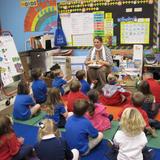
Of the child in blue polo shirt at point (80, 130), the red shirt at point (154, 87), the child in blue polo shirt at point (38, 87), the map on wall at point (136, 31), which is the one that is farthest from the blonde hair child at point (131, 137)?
the map on wall at point (136, 31)

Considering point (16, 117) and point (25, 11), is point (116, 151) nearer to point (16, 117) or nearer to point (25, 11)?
point (16, 117)

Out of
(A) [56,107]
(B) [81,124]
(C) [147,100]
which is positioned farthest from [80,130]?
(C) [147,100]

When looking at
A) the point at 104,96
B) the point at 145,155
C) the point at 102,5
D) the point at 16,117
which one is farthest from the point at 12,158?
the point at 102,5

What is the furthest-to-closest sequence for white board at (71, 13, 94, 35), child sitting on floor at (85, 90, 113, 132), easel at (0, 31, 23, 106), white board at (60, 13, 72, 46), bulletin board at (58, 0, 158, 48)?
white board at (60, 13, 72, 46)
white board at (71, 13, 94, 35)
bulletin board at (58, 0, 158, 48)
easel at (0, 31, 23, 106)
child sitting on floor at (85, 90, 113, 132)

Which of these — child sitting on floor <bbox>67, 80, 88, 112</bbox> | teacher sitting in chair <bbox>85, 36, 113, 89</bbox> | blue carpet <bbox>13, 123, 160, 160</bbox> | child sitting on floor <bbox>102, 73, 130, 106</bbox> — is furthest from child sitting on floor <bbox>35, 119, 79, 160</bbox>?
teacher sitting in chair <bbox>85, 36, 113, 89</bbox>

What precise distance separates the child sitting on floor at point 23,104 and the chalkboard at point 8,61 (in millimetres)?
924

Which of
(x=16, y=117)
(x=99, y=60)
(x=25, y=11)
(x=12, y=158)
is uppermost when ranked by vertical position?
(x=25, y=11)

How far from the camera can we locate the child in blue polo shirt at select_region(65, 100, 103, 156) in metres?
2.49

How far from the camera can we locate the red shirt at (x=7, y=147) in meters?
2.05

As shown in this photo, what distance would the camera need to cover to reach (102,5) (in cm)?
527

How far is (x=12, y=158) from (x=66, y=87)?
3.00 m

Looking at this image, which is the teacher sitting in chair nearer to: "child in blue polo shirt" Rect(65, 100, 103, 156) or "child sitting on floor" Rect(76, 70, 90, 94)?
"child sitting on floor" Rect(76, 70, 90, 94)

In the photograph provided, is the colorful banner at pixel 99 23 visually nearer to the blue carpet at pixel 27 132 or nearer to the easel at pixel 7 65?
the easel at pixel 7 65

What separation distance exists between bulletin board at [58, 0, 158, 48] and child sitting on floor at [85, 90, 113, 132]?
2.43 m
